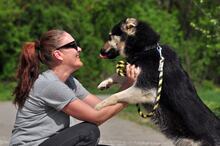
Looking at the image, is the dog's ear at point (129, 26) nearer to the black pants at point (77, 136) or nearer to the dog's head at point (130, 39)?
the dog's head at point (130, 39)

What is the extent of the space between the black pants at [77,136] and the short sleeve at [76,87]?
1.39 feet

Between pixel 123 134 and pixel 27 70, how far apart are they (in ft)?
14.3

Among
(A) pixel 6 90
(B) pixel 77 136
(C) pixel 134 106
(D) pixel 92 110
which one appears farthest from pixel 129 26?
(A) pixel 6 90

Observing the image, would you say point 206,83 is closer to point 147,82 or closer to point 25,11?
point 25,11

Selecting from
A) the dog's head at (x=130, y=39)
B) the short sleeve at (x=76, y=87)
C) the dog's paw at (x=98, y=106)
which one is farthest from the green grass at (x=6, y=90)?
the dog's paw at (x=98, y=106)

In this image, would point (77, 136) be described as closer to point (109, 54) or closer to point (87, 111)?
point (87, 111)

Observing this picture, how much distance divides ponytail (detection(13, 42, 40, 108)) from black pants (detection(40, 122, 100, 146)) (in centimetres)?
42

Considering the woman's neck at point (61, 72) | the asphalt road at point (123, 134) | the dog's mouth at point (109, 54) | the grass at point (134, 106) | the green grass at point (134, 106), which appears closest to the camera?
the woman's neck at point (61, 72)

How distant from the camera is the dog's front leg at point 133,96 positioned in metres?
5.34

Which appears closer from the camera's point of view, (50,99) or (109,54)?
(50,99)

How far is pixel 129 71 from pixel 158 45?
378 millimetres

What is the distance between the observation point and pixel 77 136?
5.29 meters

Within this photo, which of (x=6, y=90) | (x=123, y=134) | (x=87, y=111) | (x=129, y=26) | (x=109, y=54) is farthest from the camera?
(x=6, y=90)

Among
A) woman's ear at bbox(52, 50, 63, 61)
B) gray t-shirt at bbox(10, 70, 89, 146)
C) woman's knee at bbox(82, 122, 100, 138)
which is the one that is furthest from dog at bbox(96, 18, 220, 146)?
woman's ear at bbox(52, 50, 63, 61)
